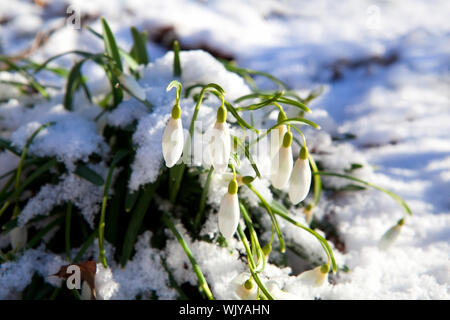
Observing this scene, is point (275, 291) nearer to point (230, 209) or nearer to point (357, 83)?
point (230, 209)

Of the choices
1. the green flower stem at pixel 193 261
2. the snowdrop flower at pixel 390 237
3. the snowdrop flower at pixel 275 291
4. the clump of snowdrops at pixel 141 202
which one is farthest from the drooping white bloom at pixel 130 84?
the snowdrop flower at pixel 390 237

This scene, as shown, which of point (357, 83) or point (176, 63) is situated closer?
point (176, 63)

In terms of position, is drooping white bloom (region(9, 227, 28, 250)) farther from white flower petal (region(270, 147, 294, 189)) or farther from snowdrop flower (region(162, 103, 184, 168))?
white flower petal (region(270, 147, 294, 189))

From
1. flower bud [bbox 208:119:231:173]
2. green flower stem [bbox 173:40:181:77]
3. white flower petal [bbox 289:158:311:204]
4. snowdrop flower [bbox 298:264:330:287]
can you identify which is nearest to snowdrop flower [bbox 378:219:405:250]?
snowdrop flower [bbox 298:264:330:287]

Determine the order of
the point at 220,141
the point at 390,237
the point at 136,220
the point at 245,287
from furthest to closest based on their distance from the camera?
1. the point at 390,237
2. the point at 136,220
3. the point at 245,287
4. the point at 220,141

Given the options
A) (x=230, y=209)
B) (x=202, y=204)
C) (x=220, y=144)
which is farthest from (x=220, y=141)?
(x=202, y=204)

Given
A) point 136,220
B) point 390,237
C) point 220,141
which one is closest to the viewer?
point 220,141
